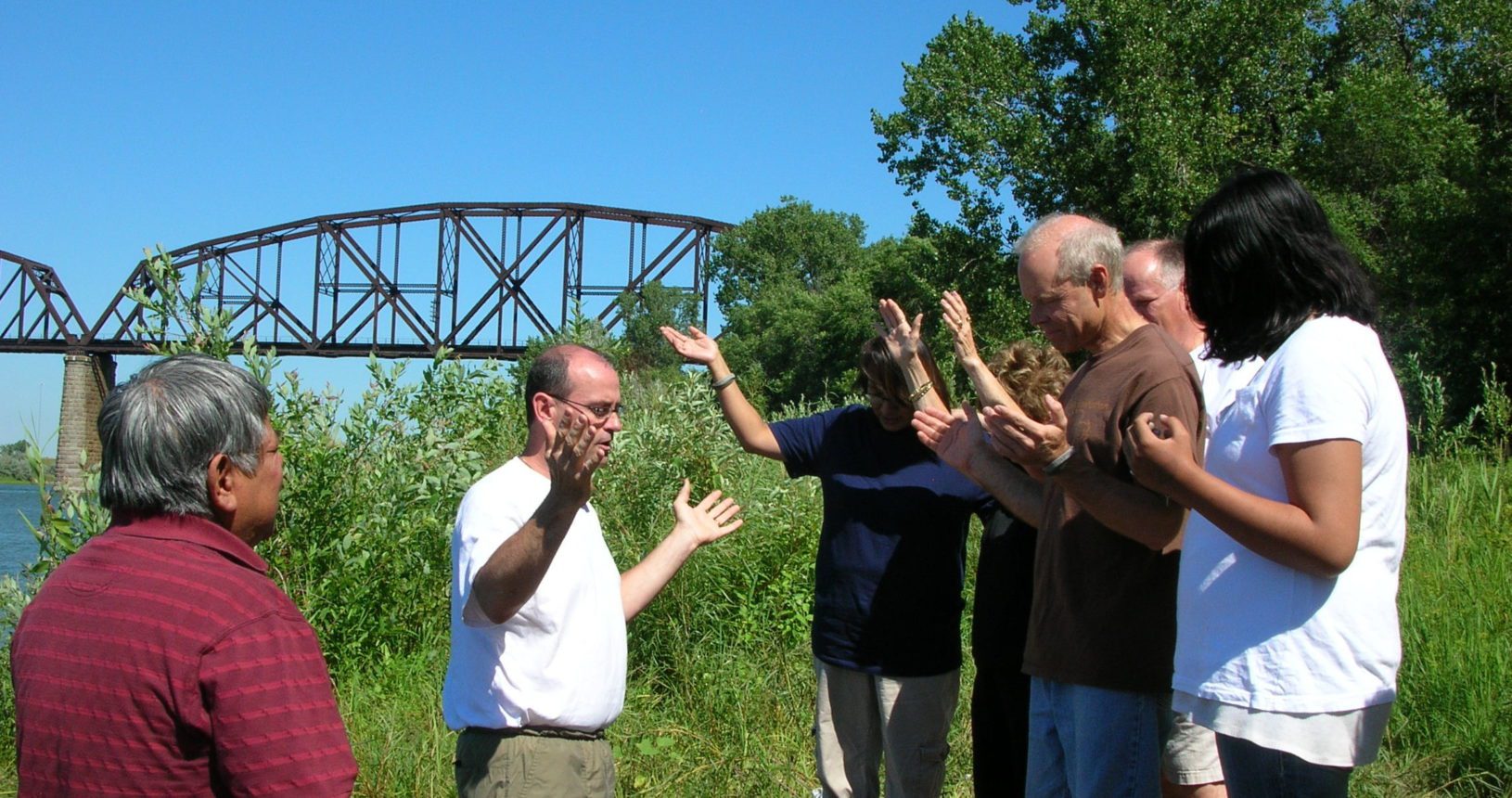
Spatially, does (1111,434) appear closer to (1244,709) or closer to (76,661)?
(1244,709)

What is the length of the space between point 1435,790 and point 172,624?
4009 millimetres

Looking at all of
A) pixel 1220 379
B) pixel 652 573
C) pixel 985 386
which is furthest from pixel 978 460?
pixel 652 573

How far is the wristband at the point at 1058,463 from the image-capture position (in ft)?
7.70

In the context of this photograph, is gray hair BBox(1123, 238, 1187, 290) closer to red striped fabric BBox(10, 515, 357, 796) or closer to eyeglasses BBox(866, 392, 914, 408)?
eyeglasses BBox(866, 392, 914, 408)

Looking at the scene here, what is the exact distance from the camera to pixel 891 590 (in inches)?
128

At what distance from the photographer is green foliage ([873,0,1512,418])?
17359 mm

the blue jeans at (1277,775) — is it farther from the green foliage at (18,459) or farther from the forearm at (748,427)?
the green foliage at (18,459)

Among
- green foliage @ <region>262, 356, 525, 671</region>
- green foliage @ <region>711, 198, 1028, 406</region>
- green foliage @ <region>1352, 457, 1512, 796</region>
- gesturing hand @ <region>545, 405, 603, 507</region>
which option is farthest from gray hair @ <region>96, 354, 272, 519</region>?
green foliage @ <region>711, 198, 1028, 406</region>

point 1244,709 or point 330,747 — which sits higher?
point 330,747

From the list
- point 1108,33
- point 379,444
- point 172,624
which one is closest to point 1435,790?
point 172,624

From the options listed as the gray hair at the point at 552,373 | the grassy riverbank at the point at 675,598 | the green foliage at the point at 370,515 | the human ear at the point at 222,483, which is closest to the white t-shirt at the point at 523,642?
the gray hair at the point at 552,373

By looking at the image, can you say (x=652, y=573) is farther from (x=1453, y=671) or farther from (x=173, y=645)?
(x=1453, y=671)

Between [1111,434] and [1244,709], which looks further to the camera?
[1111,434]

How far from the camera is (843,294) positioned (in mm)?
34812
